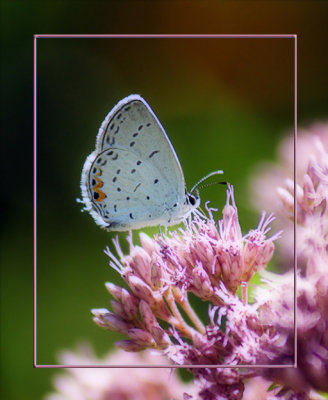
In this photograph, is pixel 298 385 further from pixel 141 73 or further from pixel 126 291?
pixel 141 73

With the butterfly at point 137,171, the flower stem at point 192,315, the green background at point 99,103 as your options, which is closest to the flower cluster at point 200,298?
the flower stem at point 192,315

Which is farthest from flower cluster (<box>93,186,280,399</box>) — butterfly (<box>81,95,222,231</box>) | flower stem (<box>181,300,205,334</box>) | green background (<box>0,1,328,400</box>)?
green background (<box>0,1,328,400</box>)

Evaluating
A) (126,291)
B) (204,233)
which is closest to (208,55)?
(204,233)

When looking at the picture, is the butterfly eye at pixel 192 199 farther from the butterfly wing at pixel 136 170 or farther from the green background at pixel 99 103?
the green background at pixel 99 103

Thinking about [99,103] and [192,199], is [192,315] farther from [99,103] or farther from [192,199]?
[99,103]

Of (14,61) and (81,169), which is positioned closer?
(81,169)

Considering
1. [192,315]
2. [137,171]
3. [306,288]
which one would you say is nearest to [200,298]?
[192,315]
